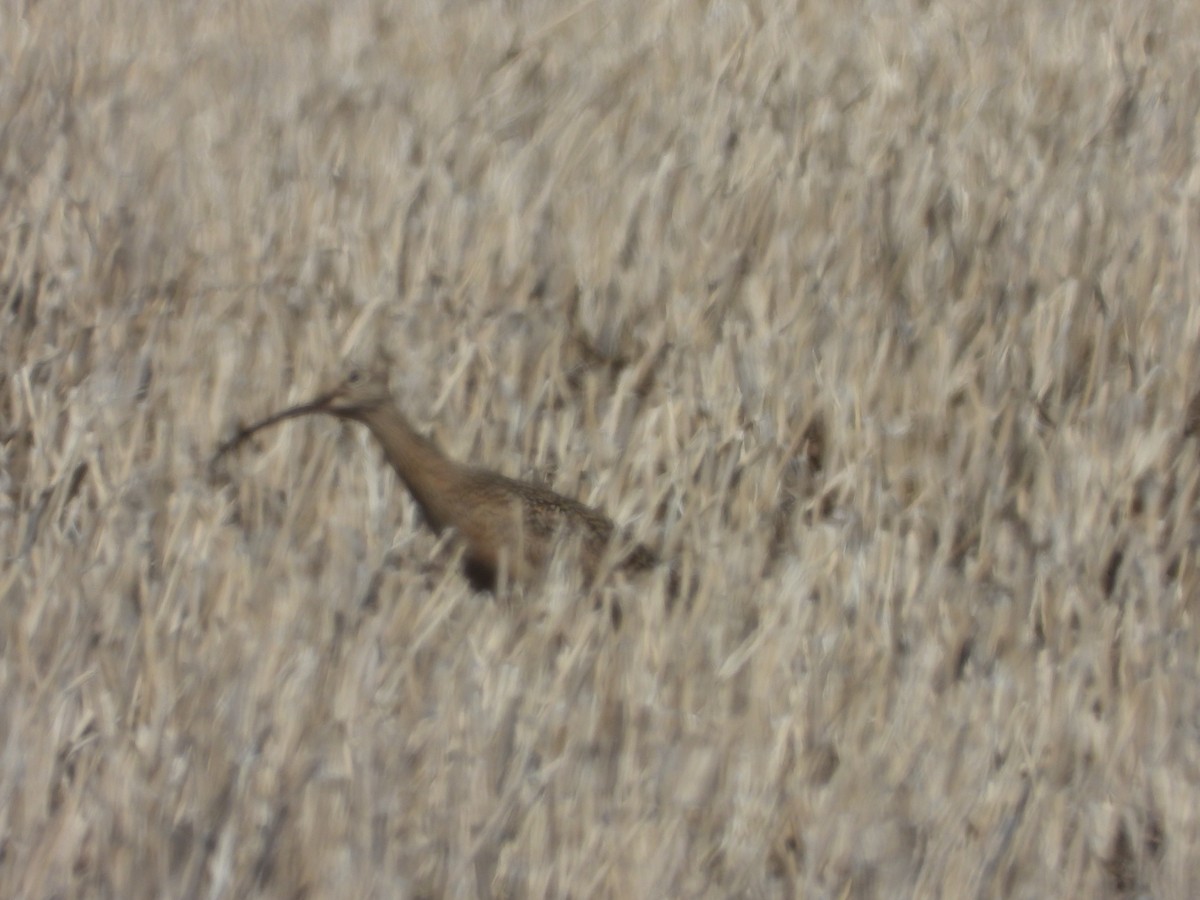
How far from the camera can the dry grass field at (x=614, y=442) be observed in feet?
8.23

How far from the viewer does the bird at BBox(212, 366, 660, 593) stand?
11.1ft

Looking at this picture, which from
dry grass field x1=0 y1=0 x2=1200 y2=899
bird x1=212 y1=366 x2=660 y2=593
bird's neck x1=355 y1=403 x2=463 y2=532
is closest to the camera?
dry grass field x1=0 y1=0 x2=1200 y2=899

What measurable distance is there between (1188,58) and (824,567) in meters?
2.30

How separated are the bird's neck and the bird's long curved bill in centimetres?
8

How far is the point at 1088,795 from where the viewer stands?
8.82 feet

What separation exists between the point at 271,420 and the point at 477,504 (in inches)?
16.0

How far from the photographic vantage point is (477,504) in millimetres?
3480

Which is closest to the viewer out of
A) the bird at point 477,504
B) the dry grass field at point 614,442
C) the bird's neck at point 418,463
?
the dry grass field at point 614,442

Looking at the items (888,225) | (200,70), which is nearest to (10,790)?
(888,225)

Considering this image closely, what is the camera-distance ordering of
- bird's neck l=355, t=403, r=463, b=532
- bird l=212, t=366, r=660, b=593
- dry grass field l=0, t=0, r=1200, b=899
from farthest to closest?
bird's neck l=355, t=403, r=463, b=532, bird l=212, t=366, r=660, b=593, dry grass field l=0, t=0, r=1200, b=899

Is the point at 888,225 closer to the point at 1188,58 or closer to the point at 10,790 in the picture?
the point at 1188,58

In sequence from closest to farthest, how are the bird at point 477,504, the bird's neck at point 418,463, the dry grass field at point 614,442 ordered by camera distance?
1. the dry grass field at point 614,442
2. the bird at point 477,504
3. the bird's neck at point 418,463

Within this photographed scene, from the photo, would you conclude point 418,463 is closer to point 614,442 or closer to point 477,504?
point 477,504

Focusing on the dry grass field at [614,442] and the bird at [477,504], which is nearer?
the dry grass field at [614,442]
